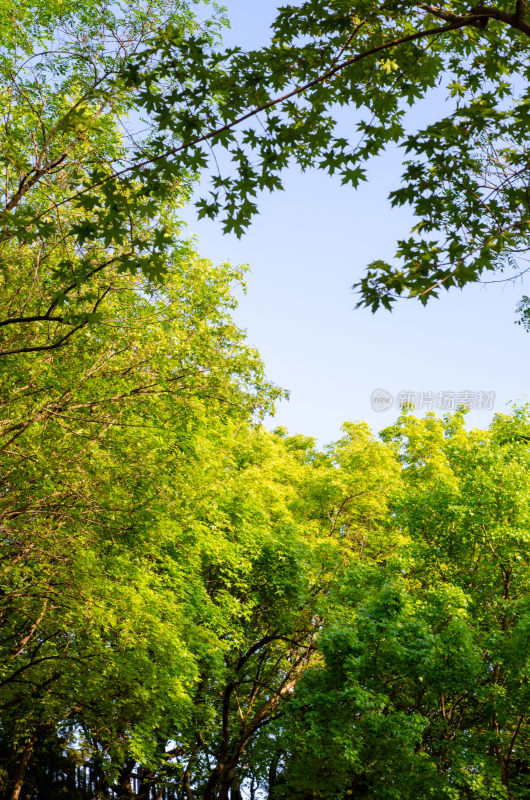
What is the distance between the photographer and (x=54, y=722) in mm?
15570

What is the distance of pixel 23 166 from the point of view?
7348mm

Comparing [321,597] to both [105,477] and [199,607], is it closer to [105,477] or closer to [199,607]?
[199,607]

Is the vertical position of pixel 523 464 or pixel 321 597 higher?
pixel 523 464

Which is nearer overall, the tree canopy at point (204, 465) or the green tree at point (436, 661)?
the tree canopy at point (204, 465)

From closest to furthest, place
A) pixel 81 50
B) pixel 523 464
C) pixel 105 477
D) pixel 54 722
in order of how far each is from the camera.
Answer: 1. pixel 81 50
2. pixel 105 477
3. pixel 54 722
4. pixel 523 464

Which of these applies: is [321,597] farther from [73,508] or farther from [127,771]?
[73,508]

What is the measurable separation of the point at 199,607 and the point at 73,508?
6612 millimetres

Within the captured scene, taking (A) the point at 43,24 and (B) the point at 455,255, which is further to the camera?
(A) the point at 43,24

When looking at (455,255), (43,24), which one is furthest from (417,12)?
(43,24)

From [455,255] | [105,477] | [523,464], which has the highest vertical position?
[523,464]

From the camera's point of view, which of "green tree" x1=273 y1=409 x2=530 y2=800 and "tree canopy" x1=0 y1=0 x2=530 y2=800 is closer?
"tree canopy" x1=0 y1=0 x2=530 y2=800

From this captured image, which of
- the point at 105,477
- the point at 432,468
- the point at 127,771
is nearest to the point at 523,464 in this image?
the point at 432,468

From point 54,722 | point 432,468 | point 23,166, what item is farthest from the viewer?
point 432,468

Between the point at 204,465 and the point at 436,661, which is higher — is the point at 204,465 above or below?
above
